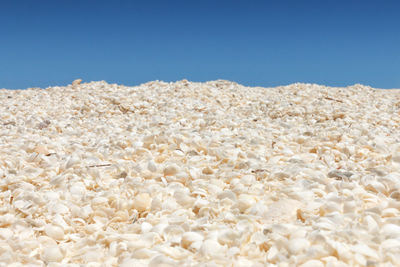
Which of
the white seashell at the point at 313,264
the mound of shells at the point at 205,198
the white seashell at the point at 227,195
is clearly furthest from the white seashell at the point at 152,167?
the white seashell at the point at 313,264

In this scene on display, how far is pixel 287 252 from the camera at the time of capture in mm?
1660

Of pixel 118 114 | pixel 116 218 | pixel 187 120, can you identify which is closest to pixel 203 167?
pixel 116 218

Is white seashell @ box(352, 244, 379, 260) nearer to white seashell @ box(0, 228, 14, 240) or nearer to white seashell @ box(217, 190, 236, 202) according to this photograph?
white seashell @ box(217, 190, 236, 202)

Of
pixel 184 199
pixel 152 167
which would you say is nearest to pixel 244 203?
pixel 184 199

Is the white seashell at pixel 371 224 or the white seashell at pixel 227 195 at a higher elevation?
the white seashell at pixel 227 195

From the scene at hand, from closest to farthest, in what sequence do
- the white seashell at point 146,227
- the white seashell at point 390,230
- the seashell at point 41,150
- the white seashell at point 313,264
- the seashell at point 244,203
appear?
the white seashell at point 313,264, the white seashell at point 390,230, the white seashell at point 146,227, the seashell at point 244,203, the seashell at point 41,150

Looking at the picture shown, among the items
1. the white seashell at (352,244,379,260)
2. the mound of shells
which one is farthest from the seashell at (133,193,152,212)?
the white seashell at (352,244,379,260)

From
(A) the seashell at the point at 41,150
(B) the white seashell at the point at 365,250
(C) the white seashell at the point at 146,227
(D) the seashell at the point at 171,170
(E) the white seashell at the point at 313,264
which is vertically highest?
(A) the seashell at the point at 41,150

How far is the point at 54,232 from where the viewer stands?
6.75 ft

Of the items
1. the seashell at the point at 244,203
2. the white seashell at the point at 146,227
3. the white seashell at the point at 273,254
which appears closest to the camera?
the white seashell at the point at 273,254

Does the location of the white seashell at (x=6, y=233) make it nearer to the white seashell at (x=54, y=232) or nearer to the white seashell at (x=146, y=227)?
the white seashell at (x=54, y=232)

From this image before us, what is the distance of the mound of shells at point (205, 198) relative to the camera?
5.66 ft

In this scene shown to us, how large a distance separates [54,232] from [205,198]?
3.19ft

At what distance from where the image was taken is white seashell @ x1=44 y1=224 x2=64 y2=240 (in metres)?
2.05
